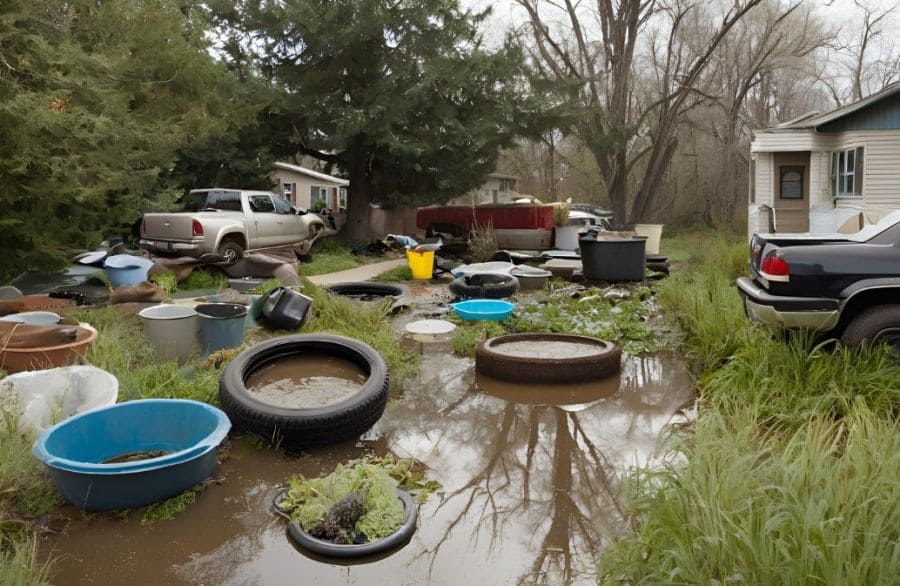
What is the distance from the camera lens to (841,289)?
5.58 m

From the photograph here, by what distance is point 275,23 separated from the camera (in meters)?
17.4

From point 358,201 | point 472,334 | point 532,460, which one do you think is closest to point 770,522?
point 532,460

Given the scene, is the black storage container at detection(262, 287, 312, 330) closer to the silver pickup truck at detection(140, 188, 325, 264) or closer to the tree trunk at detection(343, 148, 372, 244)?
the silver pickup truck at detection(140, 188, 325, 264)

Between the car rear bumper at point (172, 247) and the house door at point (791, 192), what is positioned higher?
the house door at point (791, 192)

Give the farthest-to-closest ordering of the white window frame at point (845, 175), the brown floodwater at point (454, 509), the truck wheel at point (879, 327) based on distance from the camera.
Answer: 1. the white window frame at point (845, 175)
2. the truck wheel at point (879, 327)
3. the brown floodwater at point (454, 509)

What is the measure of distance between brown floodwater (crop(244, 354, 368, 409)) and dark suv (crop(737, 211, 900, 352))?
11.5 feet

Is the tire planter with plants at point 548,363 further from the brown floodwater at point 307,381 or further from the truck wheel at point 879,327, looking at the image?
the truck wheel at point 879,327

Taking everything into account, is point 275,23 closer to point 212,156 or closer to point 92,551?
point 212,156

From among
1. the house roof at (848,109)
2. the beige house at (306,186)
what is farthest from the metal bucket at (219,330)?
the beige house at (306,186)

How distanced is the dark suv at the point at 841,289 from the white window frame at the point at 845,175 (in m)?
10.8

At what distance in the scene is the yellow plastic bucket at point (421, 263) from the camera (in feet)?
47.8

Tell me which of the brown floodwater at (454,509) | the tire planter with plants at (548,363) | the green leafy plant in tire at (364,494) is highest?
the tire planter with plants at (548,363)

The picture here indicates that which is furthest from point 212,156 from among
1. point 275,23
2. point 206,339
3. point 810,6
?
point 810,6

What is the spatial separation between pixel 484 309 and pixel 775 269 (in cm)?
422
